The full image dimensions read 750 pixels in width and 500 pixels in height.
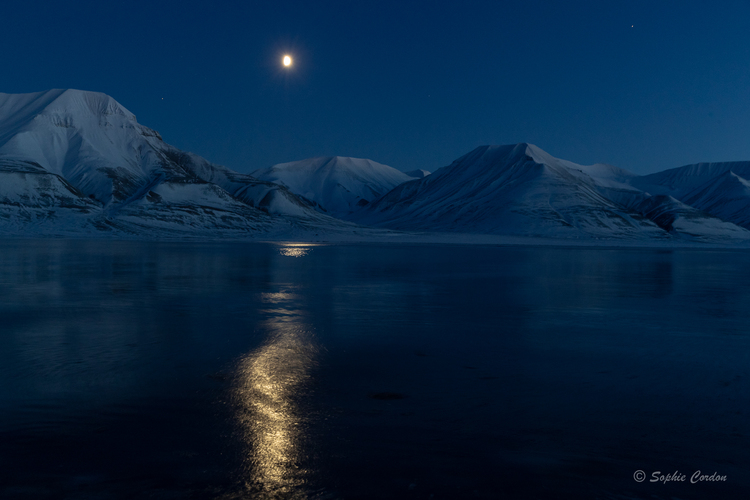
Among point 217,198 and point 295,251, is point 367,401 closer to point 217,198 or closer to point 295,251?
point 295,251

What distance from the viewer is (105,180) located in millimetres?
146750

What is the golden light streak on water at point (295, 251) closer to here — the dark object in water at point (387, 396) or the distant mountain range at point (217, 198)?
the dark object in water at point (387, 396)

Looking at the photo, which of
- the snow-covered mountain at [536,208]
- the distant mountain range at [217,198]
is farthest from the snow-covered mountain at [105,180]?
the snow-covered mountain at [536,208]

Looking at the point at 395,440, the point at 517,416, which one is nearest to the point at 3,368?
the point at 395,440

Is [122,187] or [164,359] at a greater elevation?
[122,187]

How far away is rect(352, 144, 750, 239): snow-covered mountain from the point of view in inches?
5443

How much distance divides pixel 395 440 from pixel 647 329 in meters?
8.98

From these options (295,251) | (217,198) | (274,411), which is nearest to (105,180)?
(217,198)

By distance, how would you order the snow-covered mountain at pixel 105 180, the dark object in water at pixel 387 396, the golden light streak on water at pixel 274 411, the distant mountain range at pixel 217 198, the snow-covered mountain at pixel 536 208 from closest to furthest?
the golden light streak on water at pixel 274 411
the dark object in water at pixel 387 396
the snow-covered mountain at pixel 105 180
the distant mountain range at pixel 217 198
the snow-covered mountain at pixel 536 208

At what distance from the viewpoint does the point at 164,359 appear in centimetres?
927

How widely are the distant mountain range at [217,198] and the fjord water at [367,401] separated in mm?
100013

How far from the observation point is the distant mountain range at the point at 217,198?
12181 cm

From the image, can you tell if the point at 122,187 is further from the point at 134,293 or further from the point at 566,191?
the point at 134,293

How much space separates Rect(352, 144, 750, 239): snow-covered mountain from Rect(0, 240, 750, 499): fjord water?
12334cm
